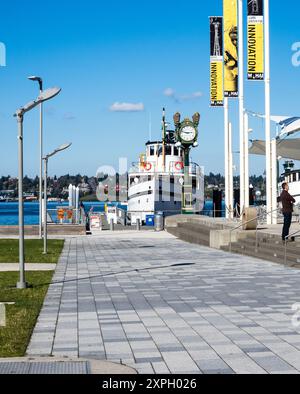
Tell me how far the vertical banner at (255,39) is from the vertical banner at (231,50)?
2131 millimetres

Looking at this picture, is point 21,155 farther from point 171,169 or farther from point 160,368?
point 171,169

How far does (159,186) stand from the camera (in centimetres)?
5791

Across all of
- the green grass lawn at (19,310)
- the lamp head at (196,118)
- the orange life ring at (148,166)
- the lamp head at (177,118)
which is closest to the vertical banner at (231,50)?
the lamp head at (196,118)

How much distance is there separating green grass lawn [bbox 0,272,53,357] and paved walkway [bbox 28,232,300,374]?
16 cm

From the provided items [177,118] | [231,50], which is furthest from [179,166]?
[231,50]

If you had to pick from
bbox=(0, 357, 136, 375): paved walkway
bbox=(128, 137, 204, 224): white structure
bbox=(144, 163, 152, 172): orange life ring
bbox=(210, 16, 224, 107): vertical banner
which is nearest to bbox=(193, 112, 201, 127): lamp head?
bbox=(210, 16, 224, 107): vertical banner

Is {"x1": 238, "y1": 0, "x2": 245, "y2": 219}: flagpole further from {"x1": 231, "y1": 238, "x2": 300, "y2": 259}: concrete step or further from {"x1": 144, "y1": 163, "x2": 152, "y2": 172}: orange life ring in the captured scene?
{"x1": 144, "y1": 163, "x2": 152, "y2": 172}: orange life ring

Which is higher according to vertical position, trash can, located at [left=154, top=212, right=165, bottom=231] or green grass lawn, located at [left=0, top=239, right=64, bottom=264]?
trash can, located at [left=154, top=212, right=165, bottom=231]

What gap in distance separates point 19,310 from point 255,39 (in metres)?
18.2

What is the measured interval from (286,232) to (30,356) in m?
11.7

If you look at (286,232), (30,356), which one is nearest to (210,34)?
(286,232)

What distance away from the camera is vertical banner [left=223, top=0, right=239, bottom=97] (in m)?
27.3

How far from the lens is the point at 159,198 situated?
58.2m
